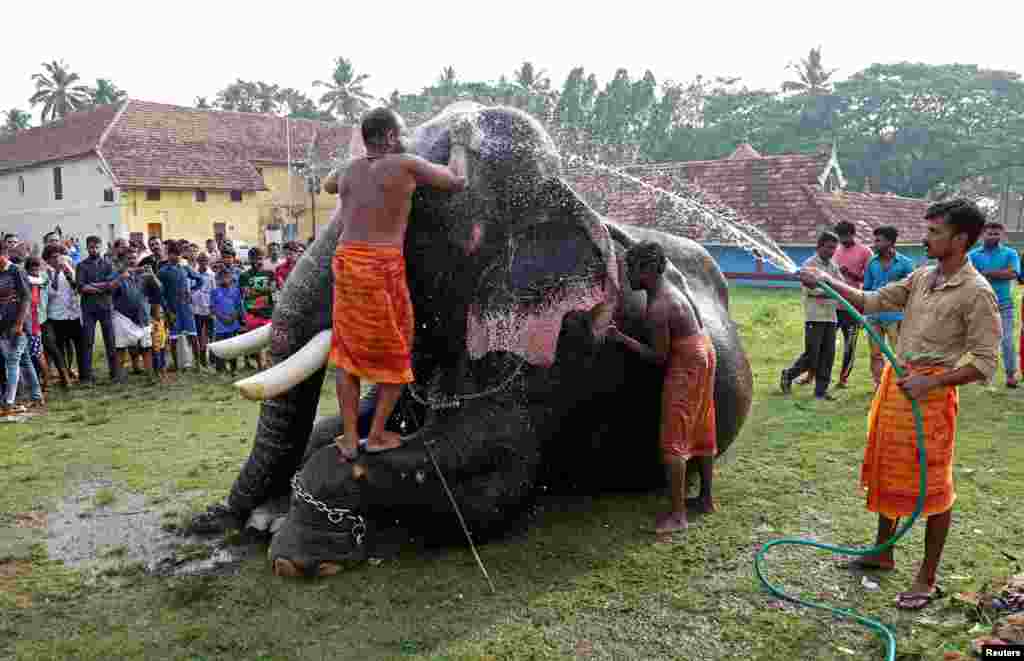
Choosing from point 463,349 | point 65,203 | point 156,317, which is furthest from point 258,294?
point 65,203

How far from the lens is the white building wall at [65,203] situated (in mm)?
31734

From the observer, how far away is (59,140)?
35062 millimetres

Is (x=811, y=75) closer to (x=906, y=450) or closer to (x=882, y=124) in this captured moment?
(x=882, y=124)

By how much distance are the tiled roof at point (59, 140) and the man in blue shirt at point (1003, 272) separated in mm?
31360

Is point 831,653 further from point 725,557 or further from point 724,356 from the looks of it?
point 724,356

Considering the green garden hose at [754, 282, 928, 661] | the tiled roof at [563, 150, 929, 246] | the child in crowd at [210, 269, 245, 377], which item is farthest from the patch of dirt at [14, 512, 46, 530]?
the tiled roof at [563, 150, 929, 246]

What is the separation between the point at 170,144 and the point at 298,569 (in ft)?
108

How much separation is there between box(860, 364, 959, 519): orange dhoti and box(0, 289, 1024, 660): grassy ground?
19.3 inches

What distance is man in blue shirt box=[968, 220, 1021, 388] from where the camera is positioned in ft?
30.2

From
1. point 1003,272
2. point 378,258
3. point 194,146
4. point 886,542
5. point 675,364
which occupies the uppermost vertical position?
point 194,146

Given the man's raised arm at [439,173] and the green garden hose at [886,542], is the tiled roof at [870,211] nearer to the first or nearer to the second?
the green garden hose at [886,542]

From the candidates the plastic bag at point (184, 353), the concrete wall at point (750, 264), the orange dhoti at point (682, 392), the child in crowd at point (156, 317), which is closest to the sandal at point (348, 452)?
the orange dhoti at point (682, 392)

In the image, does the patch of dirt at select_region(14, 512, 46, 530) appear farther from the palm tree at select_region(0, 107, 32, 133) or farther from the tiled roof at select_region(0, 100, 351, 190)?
the palm tree at select_region(0, 107, 32, 133)

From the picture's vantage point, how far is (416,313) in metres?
4.55
